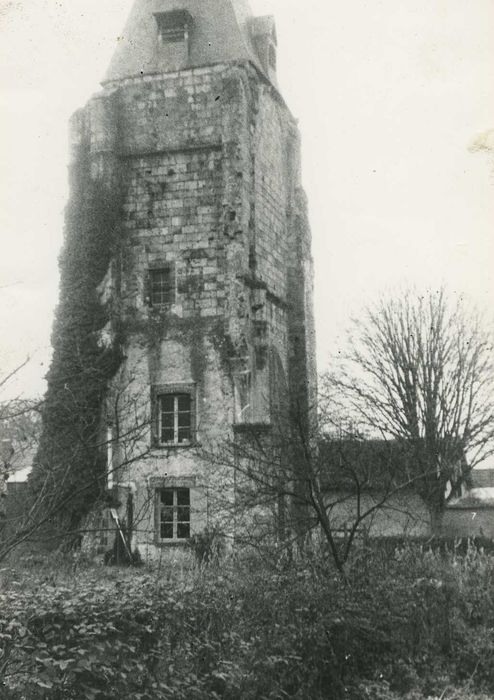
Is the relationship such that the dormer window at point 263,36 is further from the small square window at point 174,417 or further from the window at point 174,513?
the window at point 174,513

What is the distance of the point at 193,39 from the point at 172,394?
10.3 metres

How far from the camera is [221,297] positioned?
20250 millimetres

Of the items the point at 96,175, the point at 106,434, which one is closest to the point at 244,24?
the point at 96,175

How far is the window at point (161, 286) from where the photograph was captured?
20.7 meters

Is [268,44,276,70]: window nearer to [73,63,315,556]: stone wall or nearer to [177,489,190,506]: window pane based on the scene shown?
[73,63,315,556]: stone wall

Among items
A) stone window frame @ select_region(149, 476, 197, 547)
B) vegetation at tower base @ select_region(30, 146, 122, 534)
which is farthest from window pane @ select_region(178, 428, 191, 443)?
vegetation at tower base @ select_region(30, 146, 122, 534)

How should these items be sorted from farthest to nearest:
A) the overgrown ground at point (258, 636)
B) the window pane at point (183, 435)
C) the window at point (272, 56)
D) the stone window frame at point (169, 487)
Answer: the window at point (272, 56)
the window pane at point (183, 435)
the stone window frame at point (169, 487)
the overgrown ground at point (258, 636)

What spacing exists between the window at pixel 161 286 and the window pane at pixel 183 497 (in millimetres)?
4992

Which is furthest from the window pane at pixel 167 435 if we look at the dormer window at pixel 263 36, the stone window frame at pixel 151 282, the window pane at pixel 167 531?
the dormer window at pixel 263 36

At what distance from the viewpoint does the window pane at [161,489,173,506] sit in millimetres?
19688

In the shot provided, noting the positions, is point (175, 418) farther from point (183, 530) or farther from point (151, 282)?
point (151, 282)

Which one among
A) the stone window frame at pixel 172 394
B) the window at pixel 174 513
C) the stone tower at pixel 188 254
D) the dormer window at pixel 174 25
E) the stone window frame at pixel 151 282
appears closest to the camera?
the window at pixel 174 513

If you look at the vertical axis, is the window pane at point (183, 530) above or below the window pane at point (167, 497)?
below

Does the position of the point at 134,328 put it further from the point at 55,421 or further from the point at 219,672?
the point at 219,672
